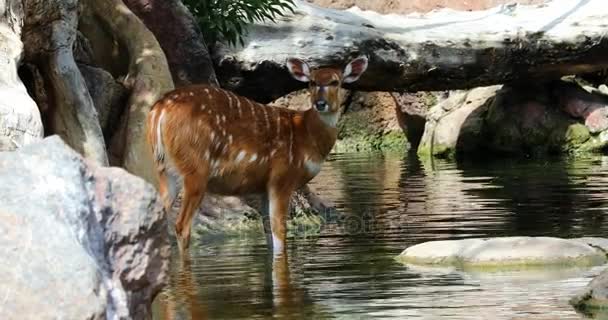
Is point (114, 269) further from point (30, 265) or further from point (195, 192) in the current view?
point (195, 192)

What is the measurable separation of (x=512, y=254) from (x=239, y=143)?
251 centimetres

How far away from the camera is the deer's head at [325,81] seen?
1048 centimetres

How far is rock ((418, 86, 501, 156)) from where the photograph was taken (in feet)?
76.5

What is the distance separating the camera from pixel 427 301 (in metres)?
7.53

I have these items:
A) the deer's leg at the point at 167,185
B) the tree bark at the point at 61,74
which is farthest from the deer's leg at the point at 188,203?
the tree bark at the point at 61,74

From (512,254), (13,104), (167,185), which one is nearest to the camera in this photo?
(13,104)

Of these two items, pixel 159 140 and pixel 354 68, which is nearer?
pixel 159 140

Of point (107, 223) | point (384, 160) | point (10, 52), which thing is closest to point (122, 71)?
point (10, 52)

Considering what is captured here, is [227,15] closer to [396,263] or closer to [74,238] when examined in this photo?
[396,263]

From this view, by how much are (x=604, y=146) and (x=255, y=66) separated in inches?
341

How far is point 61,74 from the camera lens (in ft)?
37.3

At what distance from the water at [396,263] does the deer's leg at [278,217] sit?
0.12m

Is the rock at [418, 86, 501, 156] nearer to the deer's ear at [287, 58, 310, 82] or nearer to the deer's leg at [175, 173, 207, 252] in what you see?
the deer's ear at [287, 58, 310, 82]

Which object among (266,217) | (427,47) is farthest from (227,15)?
(266,217)
